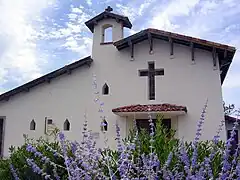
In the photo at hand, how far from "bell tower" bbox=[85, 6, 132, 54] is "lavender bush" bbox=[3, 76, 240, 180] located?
7.75 meters

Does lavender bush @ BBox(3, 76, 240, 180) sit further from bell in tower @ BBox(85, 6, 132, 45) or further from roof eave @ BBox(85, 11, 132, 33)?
roof eave @ BBox(85, 11, 132, 33)

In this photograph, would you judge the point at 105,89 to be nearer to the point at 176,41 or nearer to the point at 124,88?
the point at 124,88

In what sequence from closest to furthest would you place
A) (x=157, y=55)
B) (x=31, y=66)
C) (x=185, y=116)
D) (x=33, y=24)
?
(x=185, y=116), (x=157, y=55), (x=33, y=24), (x=31, y=66)

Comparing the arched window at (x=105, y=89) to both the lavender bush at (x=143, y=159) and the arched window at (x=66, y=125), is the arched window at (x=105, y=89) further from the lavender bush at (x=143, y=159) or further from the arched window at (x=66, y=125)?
the lavender bush at (x=143, y=159)

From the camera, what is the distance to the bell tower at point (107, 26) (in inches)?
478

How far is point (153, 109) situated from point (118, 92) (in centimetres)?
193

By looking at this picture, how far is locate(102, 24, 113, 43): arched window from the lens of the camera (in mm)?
12290

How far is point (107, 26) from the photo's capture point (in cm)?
1251

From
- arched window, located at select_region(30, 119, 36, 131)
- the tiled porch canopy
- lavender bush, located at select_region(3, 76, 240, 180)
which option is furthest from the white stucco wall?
lavender bush, located at select_region(3, 76, 240, 180)

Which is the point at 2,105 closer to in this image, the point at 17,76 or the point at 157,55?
the point at 17,76

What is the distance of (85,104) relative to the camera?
1165cm

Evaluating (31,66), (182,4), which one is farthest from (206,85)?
(31,66)

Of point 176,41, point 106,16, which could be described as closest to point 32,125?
point 106,16

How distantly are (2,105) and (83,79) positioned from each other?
3442mm
